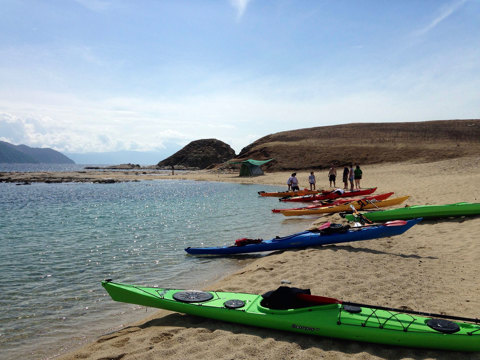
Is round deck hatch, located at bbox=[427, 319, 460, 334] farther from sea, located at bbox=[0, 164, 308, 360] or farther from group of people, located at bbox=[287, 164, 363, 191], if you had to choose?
group of people, located at bbox=[287, 164, 363, 191]

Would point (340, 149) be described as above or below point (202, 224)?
above

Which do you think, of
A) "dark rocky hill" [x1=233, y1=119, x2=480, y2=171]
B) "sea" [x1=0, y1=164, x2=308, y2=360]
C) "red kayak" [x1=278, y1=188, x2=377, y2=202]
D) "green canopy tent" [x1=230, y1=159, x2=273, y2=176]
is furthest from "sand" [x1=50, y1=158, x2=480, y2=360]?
"dark rocky hill" [x1=233, y1=119, x2=480, y2=171]

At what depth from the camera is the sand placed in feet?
13.9

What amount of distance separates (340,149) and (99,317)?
49.2 meters

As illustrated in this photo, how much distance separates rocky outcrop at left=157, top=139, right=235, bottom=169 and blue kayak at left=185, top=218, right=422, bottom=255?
292ft

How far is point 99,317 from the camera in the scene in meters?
5.97

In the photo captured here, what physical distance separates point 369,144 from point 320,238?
1971 inches

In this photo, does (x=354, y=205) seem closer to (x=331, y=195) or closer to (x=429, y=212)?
(x=429, y=212)

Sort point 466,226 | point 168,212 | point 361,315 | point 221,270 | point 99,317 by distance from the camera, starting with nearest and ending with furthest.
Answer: point 361,315, point 99,317, point 221,270, point 466,226, point 168,212

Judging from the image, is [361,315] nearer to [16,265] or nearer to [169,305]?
[169,305]

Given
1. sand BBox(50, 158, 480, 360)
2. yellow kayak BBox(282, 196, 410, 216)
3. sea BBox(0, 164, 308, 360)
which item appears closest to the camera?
sand BBox(50, 158, 480, 360)

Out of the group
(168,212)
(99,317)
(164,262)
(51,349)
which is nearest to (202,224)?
(168,212)

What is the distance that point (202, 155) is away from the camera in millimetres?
102250

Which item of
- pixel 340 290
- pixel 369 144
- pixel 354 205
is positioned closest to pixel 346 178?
pixel 354 205
